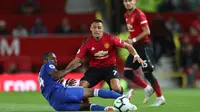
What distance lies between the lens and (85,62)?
26.0 metres

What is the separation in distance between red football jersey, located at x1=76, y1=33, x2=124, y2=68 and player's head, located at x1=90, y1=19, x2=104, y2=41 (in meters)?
0.13

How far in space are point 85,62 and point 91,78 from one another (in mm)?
12648

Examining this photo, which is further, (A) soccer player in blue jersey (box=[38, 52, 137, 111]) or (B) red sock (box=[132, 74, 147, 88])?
(B) red sock (box=[132, 74, 147, 88])

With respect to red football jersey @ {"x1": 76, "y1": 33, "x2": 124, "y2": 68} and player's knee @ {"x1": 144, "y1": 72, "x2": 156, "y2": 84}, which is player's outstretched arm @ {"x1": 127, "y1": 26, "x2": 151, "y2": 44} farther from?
red football jersey @ {"x1": 76, "y1": 33, "x2": 124, "y2": 68}

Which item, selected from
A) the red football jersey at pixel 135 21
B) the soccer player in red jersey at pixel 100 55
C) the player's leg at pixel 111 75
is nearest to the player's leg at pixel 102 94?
the soccer player in red jersey at pixel 100 55

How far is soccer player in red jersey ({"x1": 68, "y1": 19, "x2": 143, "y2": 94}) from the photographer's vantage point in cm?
1277

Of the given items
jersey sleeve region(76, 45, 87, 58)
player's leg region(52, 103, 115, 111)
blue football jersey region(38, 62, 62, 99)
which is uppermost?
jersey sleeve region(76, 45, 87, 58)

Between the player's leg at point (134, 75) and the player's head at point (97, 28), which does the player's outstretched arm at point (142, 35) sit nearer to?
the player's leg at point (134, 75)

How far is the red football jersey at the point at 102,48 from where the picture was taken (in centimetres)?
1289

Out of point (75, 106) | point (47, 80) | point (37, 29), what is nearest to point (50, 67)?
point (47, 80)

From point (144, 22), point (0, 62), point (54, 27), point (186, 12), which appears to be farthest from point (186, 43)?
point (144, 22)

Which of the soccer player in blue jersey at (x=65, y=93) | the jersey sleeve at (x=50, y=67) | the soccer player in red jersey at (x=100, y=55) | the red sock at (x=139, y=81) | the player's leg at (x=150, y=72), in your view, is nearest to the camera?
the soccer player in blue jersey at (x=65, y=93)

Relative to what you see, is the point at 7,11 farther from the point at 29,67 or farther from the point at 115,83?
the point at 115,83

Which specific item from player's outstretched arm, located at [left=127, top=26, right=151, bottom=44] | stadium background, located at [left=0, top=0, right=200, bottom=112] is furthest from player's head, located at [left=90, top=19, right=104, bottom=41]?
stadium background, located at [left=0, top=0, right=200, bottom=112]
